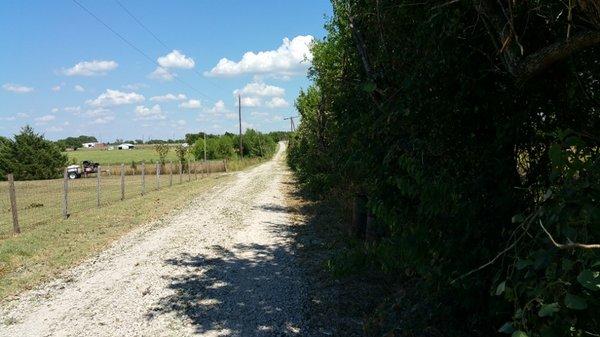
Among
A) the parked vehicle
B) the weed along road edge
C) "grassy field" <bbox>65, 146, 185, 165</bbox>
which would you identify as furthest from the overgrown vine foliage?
"grassy field" <bbox>65, 146, 185, 165</bbox>

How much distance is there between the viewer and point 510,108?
9.46 ft

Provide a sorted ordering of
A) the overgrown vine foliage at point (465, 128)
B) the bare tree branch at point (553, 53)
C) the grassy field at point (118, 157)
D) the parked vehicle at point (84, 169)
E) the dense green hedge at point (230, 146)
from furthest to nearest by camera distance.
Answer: the grassy field at point (118, 157) < the dense green hedge at point (230, 146) < the parked vehicle at point (84, 169) < the overgrown vine foliage at point (465, 128) < the bare tree branch at point (553, 53)

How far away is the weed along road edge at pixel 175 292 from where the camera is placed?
16.4 feet

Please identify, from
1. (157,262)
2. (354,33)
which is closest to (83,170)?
(157,262)

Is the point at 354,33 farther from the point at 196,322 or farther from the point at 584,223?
the point at 196,322

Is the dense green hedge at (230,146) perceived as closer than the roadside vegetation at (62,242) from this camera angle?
No

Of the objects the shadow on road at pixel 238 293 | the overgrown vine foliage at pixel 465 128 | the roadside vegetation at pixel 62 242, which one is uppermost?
the overgrown vine foliage at pixel 465 128

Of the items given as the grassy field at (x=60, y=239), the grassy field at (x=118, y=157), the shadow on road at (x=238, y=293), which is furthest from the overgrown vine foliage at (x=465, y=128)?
the grassy field at (x=118, y=157)

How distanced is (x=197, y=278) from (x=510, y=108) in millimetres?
5358

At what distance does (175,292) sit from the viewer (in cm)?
616

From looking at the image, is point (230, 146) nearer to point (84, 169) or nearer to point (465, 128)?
point (84, 169)

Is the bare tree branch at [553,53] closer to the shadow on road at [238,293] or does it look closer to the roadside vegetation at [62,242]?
the shadow on road at [238,293]

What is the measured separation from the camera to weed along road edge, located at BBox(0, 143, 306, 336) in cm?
501

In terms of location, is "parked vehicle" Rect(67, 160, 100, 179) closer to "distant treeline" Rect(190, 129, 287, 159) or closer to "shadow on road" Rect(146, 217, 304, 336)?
"distant treeline" Rect(190, 129, 287, 159)
